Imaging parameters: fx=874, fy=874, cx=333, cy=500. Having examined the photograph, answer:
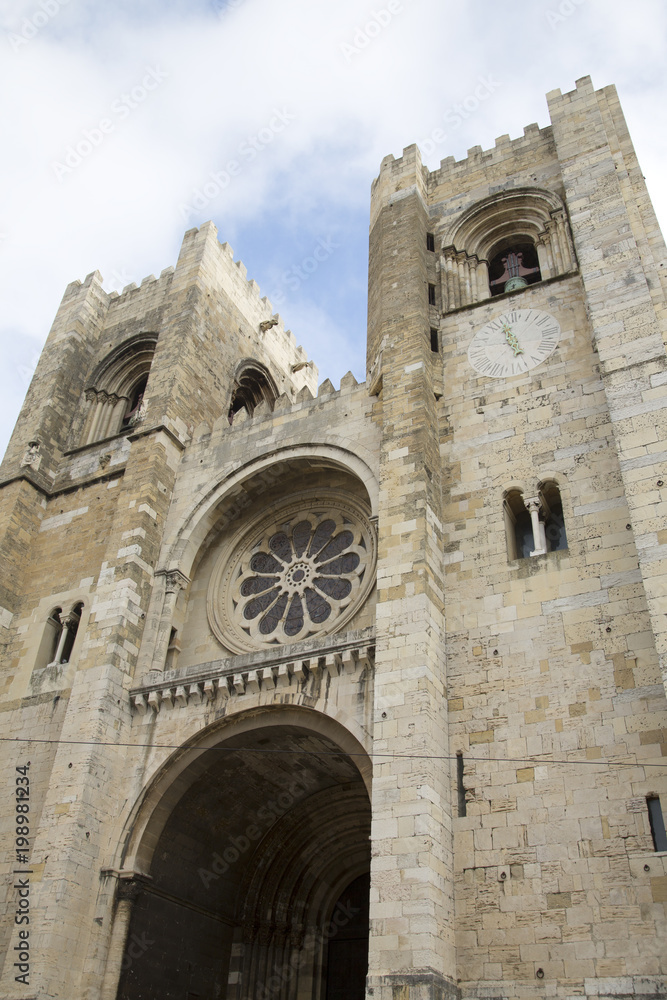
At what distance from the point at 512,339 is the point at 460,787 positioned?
21.3 ft

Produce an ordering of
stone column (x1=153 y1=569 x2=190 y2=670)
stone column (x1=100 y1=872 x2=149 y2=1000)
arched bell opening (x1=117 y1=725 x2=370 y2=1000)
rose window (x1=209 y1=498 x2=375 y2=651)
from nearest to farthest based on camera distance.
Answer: stone column (x1=100 y1=872 x2=149 y2=1000) → arched bell opening (x1=117 y1=725 x2=370 y2=1000) → stone column (x1=153 y1=569 x2=190 y2=670) → rose window (x1=209 y1=498 x2=375 y2=651)

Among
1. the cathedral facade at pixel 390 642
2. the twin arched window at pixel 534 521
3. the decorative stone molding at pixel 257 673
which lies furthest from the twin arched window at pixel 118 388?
the twin arched window at pixel 534 521

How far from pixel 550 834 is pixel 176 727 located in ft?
16.7

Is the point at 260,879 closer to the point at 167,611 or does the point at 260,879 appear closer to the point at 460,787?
the point at 167,611

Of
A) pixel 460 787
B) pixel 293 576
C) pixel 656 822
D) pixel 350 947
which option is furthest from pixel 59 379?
pixel 656 822

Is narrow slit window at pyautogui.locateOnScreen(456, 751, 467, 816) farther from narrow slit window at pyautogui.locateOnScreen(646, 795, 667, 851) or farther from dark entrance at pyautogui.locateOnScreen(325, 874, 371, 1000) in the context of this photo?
dark entrance at pyautogui.locateOnScreen(325, 874, 371, 1000)

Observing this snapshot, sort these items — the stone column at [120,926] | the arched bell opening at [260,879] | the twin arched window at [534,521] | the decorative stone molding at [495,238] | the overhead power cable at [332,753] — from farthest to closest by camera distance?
the decorative stone molding at [495,238], the arched bell opening at [260,879], the twin arched window at [534,521], the stone column at [120,926], the overhead power cable at [332,753]

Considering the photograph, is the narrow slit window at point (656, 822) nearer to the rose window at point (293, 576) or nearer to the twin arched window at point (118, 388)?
the rose window at point (293, 576)

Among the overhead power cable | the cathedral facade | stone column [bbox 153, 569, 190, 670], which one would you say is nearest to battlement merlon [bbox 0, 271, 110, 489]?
the cathedral facade

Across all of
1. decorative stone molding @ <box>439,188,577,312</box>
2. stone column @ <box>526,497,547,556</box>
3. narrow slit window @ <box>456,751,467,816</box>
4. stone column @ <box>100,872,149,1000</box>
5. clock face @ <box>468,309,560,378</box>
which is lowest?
stone column @ <box>100,872,149,1000</box>

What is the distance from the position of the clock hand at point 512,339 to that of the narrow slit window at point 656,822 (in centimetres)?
648

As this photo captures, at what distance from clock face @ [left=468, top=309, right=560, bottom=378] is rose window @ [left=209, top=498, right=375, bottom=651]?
294cm

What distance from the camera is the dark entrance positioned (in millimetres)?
12148

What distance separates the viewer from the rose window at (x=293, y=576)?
12594mm
